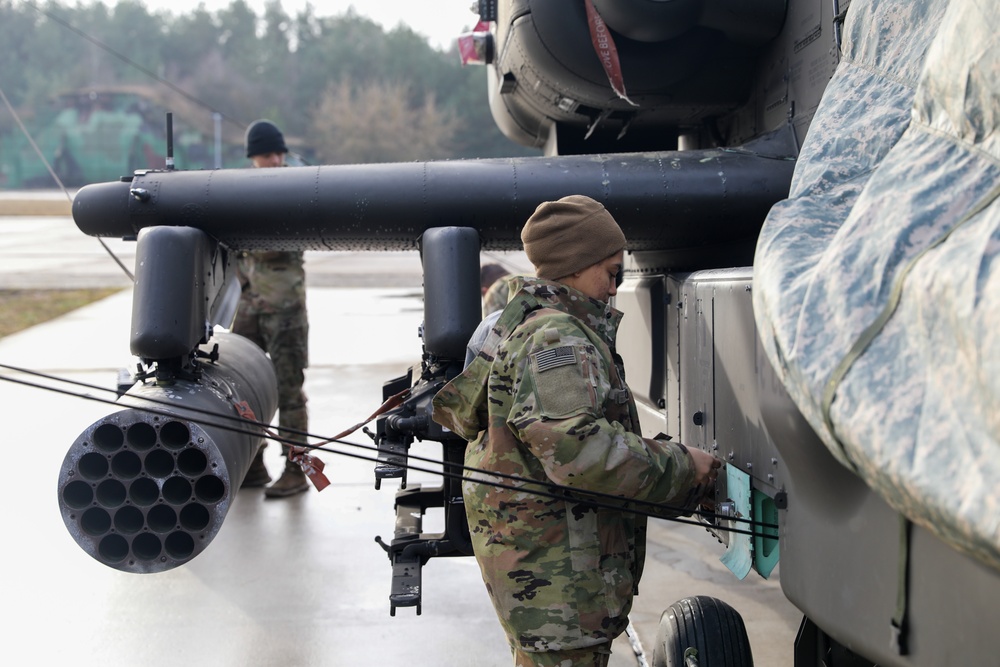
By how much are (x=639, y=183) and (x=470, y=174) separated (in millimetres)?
591

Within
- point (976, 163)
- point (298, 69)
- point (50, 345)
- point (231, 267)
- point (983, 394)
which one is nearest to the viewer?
point (983, 394)

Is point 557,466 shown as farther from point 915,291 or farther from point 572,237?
point 915,291

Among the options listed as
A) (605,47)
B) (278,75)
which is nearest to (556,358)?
(605,47)

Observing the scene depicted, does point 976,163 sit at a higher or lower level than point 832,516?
higher

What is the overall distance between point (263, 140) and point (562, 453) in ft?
14.4

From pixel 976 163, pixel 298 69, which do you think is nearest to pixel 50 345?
pixel 976 163

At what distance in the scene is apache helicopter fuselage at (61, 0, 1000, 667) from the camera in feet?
9.68

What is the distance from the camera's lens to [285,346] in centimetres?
634

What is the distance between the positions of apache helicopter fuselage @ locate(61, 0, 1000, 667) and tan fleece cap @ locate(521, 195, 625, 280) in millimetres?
391

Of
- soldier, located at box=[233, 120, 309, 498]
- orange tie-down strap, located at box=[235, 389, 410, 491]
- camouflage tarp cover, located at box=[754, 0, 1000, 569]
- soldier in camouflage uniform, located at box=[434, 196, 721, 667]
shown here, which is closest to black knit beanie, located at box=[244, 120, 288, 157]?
soldier, located at box=[233, 120, 309, 498]

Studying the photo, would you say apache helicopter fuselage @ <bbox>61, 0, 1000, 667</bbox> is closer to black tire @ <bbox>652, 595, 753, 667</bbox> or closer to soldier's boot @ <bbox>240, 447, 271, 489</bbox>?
black tire @ <bbox>652, 595, 753, 667</bbox>

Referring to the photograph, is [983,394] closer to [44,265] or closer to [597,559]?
[597,559]

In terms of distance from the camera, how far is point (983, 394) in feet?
4.77

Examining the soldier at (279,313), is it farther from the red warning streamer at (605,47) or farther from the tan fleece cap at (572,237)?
the tan fleece cap at (572,237)
